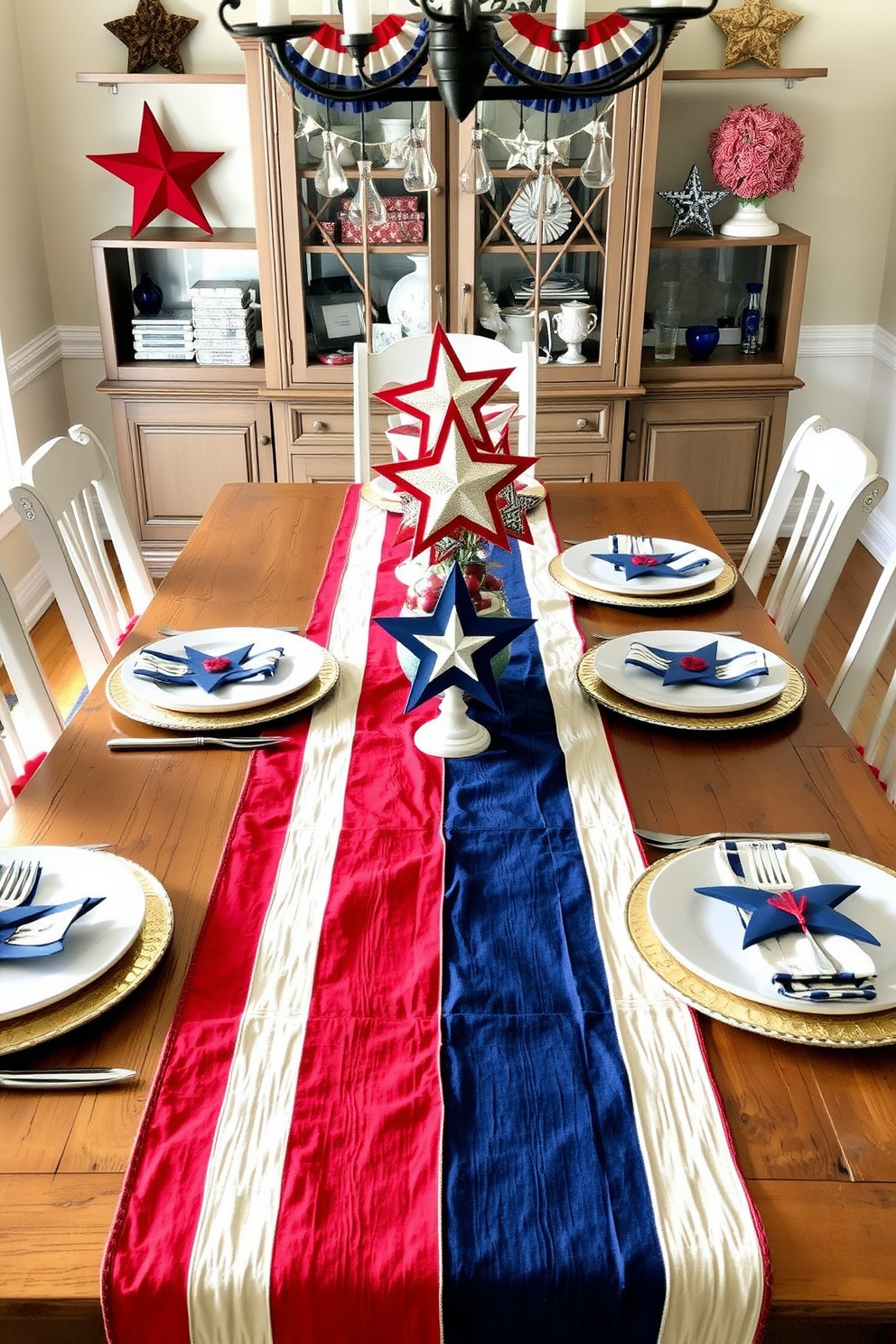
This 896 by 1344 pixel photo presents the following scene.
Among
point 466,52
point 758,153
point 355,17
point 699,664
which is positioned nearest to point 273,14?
point 355,17

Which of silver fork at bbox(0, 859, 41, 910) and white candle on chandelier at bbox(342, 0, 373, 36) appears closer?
silver fork at bbox(0, 859, 41, 910)

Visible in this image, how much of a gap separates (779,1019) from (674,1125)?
0.48ft

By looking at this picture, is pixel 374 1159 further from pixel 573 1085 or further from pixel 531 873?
pixel 531 873

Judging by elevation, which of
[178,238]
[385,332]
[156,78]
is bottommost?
[385,332]

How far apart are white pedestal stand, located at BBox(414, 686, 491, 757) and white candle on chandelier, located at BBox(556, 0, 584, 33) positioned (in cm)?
75

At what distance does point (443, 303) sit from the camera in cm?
341

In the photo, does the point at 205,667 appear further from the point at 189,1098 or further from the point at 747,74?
the point at 747,74

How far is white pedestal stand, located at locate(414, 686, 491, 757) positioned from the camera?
145 cm

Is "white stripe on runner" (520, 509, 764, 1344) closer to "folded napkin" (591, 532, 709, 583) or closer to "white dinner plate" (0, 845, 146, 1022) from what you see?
"white dinner plate" (0, 845, 146, 1022)

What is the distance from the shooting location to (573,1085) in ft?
3.15

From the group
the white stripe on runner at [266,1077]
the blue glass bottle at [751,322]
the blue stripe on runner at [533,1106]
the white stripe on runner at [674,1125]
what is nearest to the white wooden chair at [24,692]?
the white stripe on runner at [266,1077]

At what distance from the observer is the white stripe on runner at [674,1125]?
0.82 m

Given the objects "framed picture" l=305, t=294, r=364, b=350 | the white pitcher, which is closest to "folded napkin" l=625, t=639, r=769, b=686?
the white pitcher

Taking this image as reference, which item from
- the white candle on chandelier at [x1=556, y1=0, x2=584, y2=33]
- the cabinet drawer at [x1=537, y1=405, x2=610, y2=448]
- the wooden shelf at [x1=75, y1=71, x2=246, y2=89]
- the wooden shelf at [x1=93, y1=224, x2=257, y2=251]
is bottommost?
the cabinet drawer at [x1=537, y1=405, x2=610, y2=448]
